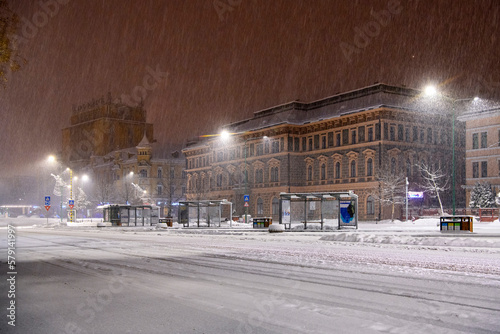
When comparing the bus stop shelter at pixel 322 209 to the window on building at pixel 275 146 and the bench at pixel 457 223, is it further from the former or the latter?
the window on building at pixel 275 146

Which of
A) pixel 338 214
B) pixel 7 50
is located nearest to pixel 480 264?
pixel 7 50

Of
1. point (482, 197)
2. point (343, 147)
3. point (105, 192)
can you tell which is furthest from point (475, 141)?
point (105, 192)

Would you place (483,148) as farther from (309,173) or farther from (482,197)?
(309,173)

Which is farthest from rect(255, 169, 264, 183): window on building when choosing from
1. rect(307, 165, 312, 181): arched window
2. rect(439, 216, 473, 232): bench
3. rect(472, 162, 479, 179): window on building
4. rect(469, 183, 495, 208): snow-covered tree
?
rect(439, 216, 473, 232): bench

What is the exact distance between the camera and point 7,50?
15.9 meters

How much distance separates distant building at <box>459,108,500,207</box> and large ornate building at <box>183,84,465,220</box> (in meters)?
4.66

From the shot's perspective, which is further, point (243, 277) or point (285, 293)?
point (243, 277)

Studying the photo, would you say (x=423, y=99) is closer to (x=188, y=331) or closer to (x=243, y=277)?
(x=243, y=277)

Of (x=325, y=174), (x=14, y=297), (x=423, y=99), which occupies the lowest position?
(x=14, y=297)

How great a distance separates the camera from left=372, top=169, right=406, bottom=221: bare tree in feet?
191

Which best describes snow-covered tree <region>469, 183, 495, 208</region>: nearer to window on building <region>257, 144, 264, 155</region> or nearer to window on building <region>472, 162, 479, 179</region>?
window on building <region>472, 162, 479, 179</region>

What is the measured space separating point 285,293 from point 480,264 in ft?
23.6

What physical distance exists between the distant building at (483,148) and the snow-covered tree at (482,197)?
2.10 metres

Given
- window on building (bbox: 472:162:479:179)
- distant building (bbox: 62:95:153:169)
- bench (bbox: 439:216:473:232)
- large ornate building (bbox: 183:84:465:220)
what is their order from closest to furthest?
bench (bbox: 439:216:473:232) < window on building (bbox: 472:162:479:179) < large ornate building (bbox: 183:84:465:220) < distant building (bbox: 62:95:153:169)
